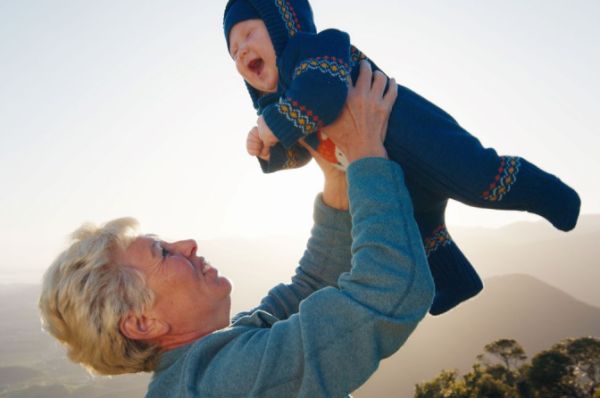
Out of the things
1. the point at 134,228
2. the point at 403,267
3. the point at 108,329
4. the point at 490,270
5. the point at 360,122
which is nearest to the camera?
the point at 403,267

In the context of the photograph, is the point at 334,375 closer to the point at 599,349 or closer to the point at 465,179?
the point at 465,179

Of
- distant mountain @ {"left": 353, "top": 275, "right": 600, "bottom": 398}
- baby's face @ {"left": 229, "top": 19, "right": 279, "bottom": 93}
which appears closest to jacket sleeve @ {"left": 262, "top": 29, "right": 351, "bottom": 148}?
baby's face @ {"left": 229, "top": 19, "right": 279, "bottom": 93}

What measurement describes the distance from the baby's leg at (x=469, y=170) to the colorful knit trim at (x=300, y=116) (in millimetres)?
395

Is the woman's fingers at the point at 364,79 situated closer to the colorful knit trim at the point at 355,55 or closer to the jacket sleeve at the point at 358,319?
the colorful knit trim at the point at 355,55

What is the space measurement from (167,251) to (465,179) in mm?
1689

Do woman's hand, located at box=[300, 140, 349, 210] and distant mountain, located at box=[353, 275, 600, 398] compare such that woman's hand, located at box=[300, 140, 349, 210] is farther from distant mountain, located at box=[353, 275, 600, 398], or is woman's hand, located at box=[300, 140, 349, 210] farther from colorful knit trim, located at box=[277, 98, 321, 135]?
distant mountain, located at box=[353, 275, 600, 398]

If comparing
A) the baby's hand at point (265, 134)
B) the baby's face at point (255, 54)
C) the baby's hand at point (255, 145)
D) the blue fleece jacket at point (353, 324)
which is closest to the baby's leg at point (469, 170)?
the blue fleece jacket at point (353, 324)

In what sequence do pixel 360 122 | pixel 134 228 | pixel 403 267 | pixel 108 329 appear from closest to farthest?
pixel 403 267, pixel 360 122, pixel 108 329, pixel 134 228

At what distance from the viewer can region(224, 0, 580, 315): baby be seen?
1.93m

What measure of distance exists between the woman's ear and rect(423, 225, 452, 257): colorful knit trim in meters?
1.50

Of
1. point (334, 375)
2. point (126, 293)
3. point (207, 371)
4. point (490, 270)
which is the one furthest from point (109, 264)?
point (490, 270)

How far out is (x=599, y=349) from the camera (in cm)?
2269

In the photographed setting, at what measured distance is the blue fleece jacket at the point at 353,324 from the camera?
149 centimetres

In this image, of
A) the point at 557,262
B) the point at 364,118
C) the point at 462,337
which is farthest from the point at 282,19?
the point at 557,262
